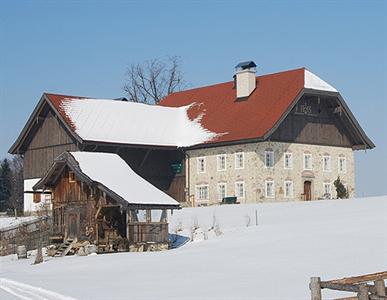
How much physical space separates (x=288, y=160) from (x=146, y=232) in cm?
1723

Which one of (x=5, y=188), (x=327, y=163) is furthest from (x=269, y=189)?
(x=5, y=188)

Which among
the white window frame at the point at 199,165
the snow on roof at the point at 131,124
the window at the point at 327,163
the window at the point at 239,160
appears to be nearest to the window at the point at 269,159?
the window at the point at 239,160

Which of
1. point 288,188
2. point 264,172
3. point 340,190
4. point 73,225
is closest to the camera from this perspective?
point 73,225

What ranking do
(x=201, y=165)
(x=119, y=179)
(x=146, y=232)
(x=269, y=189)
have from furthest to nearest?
1. (x=201, y=165)
2. (x=269, y=189)
3. (x=119, y=179)
4. (x=146, y=232)

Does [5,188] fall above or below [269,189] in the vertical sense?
above

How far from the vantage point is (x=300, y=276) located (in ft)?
75.2

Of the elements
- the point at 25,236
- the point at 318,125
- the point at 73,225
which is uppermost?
the point at 318,125

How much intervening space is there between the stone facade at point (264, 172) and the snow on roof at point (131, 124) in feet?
6.04

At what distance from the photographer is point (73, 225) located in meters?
39.1

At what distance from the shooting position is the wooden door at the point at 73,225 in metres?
38.7

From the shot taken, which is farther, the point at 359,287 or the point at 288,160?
the point at 288,160

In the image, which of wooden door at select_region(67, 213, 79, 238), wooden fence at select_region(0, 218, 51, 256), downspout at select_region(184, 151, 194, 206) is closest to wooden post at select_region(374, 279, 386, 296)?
wooden door at select_region(67, 213, 79, 238)

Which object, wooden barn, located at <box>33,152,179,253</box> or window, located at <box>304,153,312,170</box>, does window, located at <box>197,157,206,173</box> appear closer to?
window, located at <box>304,153,312,170</box>

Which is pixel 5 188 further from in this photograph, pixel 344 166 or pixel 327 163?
pixel 344 166
